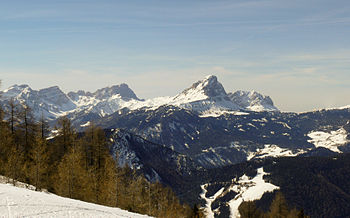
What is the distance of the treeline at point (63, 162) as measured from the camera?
54412 millimetres

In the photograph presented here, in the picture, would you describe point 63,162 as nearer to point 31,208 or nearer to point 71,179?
point 71,179

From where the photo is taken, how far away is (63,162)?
59.7m

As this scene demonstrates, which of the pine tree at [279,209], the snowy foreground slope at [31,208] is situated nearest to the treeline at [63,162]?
the snowy foreground slope at [31,208]

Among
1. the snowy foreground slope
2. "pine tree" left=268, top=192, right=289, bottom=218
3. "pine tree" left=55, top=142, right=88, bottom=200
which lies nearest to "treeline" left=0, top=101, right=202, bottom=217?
"pine tree" left=55, top=142, right=88, bottom=200

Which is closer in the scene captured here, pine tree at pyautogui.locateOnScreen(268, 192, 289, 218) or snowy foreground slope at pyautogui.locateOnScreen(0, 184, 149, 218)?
snowy foreground slope at pyautogui.locateOnScreen(0, 184, 149, 218)

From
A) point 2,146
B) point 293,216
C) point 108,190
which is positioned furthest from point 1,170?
point 293,216

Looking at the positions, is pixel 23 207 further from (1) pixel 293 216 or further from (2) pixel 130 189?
→ (1) pixel 293 216

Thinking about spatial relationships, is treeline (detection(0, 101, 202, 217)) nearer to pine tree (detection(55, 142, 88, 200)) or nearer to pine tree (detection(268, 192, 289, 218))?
pine tree (detection(55, 142, 88, 200))

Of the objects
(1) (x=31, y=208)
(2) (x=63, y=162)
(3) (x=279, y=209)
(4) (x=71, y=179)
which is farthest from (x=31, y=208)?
(3) (x=279, y=209)

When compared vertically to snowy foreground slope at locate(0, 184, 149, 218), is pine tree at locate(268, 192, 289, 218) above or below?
below

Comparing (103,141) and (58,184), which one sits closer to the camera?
(58,184)

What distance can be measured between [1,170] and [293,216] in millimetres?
110776

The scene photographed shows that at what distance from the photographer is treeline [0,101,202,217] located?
54412 mm

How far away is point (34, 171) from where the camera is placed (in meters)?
52.8
